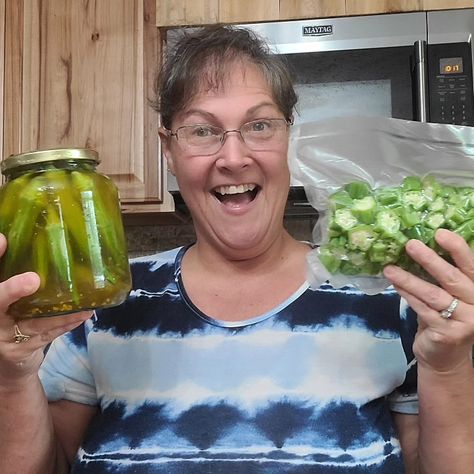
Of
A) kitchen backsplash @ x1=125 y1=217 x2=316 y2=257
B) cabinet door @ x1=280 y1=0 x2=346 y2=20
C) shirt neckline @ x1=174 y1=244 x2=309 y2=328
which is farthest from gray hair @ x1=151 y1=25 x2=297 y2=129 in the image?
kitchen backsplash @ x1=125 y1=217 x2=316 y2=257

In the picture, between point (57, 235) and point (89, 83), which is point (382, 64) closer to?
point (89, 83)

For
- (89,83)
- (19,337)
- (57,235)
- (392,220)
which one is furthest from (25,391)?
(89,83)

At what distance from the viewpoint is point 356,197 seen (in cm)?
75

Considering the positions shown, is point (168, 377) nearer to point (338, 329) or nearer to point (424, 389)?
point (338, 329)

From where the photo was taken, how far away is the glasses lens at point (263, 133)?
0.95 m

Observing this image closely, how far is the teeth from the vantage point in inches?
37.7

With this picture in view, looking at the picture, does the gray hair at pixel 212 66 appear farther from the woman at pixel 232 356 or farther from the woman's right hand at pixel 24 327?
the woman's right hand at pixel 24 327

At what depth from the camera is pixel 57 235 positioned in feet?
2.18

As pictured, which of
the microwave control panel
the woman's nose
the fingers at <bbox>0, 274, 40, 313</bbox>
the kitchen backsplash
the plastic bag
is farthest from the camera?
the kitchen backsplash

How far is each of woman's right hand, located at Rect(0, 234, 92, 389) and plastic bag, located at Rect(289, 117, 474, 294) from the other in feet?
0.99

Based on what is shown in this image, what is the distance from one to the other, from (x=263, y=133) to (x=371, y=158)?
20 cm

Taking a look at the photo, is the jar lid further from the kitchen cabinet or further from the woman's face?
the kitchen cabinet

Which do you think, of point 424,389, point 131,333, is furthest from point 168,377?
point 424,389

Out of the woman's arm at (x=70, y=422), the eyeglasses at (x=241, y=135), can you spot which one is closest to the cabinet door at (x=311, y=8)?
the eyeglasses at (x=241, y=135)
